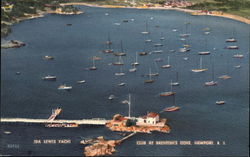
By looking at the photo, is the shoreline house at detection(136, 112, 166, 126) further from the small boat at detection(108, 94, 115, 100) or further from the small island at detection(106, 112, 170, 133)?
the small boat at detection(108, 94, 115, 100)

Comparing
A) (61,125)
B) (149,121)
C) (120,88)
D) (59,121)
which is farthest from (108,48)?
(149,121)

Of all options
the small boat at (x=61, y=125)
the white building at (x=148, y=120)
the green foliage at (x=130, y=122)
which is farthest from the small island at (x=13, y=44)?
the white building at (x=148, y=120)

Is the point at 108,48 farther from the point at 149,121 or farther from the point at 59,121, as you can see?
the point at 149,121

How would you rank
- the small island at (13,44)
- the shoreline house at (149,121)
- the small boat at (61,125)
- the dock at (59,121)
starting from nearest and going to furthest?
the shoreline house at (149,121) < the small boat at (61,125) < the dock at (59,121) < the small island at (13,44)

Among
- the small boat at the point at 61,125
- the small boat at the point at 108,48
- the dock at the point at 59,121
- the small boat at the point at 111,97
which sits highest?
→ the small boat at the point at 108,48

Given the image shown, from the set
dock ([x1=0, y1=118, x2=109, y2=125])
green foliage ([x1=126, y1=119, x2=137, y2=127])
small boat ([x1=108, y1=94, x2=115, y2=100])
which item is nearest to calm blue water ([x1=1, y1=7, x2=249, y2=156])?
small boat ([x1=108, y1=94, x2=115, y2=100])

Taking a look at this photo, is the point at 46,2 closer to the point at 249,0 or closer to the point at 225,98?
the point at 249,0

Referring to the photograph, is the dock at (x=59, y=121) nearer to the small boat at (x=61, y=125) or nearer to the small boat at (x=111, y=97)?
the small boat at (x=61, y=125)

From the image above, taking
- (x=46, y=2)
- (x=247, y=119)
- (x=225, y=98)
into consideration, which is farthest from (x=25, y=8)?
(x=247, y=119)
